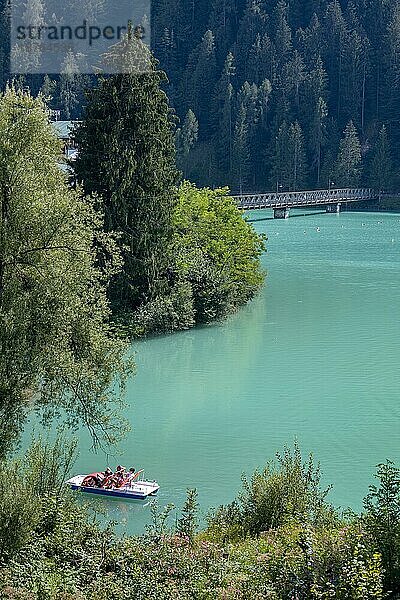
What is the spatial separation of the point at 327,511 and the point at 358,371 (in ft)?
41.6

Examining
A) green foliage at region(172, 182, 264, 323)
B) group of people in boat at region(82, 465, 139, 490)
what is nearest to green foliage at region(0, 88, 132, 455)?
group of people in boat at region(82, 465, 139, 490)

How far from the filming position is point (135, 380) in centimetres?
2420

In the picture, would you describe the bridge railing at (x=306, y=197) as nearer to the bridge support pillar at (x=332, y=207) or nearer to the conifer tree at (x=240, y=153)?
the bridge support pillar at (x=332, y=207)

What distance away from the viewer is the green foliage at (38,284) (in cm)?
1324

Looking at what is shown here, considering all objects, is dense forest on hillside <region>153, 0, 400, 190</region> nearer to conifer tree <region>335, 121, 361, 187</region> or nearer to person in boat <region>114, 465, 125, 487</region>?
conifer tree <region>335, 121, 361, 187</region>

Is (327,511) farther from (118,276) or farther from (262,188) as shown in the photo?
(262,188)

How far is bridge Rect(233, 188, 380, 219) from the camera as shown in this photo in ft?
248

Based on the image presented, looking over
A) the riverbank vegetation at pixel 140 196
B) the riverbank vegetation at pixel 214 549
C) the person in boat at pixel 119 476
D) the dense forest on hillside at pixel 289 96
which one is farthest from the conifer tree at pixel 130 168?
the dense forest on hillside at pixel 289 96

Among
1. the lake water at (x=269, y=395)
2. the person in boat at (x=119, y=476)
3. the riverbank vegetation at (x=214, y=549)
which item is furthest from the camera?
the lake water at (x=269, y=395)

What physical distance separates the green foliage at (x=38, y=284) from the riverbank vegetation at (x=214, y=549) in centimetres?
103

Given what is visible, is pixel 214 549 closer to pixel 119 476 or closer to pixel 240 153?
pixel 119 476

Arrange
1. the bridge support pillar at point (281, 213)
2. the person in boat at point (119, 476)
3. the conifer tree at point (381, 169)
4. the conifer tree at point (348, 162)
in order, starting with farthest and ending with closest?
the conifer tree at point (348, 162), the conifer tree at point (381, 169), the bridge support pillar at point (281, 213), the person in boat at point (119, 476)

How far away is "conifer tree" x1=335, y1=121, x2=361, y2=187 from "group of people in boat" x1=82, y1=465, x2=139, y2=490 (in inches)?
3329

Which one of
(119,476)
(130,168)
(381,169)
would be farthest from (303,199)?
(119,476)
